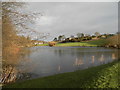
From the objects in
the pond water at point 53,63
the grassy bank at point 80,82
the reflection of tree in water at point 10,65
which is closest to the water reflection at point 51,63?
the pond water at point 53,63

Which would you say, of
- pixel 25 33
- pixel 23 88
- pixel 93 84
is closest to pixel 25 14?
pixel 25 33

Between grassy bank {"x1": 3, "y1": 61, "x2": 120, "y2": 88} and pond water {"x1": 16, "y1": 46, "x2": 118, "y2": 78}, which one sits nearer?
grassy bank {"x1": 3, "y1": 61, "x2": 120, "y2": 88}

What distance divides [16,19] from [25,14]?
59 centimetres

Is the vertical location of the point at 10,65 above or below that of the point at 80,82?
above

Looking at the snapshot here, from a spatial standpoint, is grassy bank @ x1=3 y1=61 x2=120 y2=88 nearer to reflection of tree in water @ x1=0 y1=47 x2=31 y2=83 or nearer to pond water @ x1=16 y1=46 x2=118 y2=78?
reflection of tree in water @ x1=0 y1=47 x2=31 y2=83

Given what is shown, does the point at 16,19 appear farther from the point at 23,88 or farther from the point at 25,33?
the point at 23,88

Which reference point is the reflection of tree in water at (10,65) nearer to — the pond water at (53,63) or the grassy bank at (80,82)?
the pond water at (53,63)

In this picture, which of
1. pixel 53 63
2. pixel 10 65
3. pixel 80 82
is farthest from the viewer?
pixel 53 63

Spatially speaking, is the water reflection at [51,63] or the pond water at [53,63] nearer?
the water reflection at [51,63]

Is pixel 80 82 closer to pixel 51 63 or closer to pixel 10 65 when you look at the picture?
pixel 10 65

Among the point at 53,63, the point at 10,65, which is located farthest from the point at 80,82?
the point at 53,63

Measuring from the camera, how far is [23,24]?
18.2ft

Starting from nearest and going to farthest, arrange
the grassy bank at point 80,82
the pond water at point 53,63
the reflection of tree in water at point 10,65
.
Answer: the grassy bank at point 80,82 → the reflection of tree in water at point 10,65 → the pond water at point 53,63

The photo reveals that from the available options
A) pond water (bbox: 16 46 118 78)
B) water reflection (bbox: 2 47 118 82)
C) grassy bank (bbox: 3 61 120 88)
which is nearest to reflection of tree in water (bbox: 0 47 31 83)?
water reflection (bbox: 2 47 118 82)
